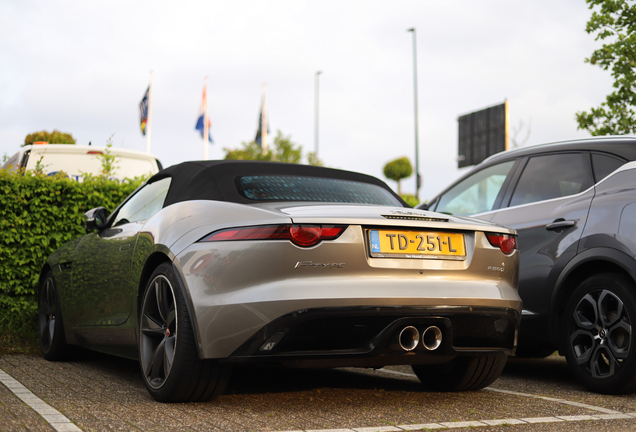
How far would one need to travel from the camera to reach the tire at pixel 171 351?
3.85 meters

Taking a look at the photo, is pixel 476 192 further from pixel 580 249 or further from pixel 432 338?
pixel 432 338

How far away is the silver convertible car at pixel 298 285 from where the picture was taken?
3617 millimetres

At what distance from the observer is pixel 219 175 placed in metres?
4.50

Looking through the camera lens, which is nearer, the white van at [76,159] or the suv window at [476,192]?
the suv window at [476,192]

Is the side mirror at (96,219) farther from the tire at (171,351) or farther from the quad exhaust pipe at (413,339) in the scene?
the quad exhaust pipe at (413,339)

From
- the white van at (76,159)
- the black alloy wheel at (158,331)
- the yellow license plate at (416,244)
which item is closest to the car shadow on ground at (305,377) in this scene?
the black alloy wheel at (158,331)

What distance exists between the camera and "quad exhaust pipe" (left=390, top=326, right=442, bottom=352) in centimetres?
375

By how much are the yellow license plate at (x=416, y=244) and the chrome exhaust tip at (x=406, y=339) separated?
15.5 inches

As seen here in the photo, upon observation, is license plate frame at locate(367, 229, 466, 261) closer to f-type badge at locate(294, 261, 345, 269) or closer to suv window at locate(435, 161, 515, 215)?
f-type badge at locate(294, 261, 345, 269)

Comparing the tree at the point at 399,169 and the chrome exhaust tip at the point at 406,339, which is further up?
the tree at the point at 399,169

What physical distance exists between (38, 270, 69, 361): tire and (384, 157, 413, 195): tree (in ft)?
165

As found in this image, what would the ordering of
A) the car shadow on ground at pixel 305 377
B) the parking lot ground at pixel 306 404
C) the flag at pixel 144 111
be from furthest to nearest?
the flag at pixel 144 111 → the car shadow on ground at pixel 305 377 → the parking lot ground at pixel 306 404

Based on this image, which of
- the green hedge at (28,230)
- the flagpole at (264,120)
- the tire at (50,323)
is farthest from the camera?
the flagpole at (264,120)

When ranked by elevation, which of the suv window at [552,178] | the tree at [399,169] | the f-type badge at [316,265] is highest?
the tree at [399,169]
